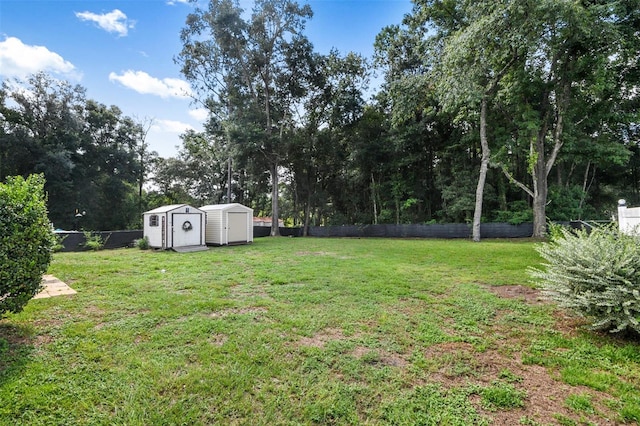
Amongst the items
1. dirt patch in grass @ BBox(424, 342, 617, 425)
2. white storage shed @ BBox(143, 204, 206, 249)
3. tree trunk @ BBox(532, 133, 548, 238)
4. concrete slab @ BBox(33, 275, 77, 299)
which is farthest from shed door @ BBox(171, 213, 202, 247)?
tree trunk @ BBox(532, 133, 548, 238)

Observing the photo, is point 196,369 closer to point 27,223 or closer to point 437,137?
point 27,223

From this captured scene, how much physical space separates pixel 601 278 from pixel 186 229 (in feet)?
34.9

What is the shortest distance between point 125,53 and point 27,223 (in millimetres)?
8227

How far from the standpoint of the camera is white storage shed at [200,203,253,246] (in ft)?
36.7

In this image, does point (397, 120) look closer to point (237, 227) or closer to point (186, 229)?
point (237, 227)

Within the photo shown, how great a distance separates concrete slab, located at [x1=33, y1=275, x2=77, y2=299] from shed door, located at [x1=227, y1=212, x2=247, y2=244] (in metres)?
6.89

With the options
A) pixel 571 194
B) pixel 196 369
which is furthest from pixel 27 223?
pixel 571 194

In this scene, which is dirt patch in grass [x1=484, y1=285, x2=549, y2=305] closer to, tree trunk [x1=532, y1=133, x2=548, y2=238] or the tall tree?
tree trunk [x1=532, y1=133, x2=548, y2=238]

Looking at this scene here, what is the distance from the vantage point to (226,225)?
11.3m

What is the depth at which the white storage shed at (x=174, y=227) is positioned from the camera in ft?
31.9

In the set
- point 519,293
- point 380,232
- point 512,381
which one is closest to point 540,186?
point 380,232

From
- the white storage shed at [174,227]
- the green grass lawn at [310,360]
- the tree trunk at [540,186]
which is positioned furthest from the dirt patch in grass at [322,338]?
the tree trunk at [540,186]

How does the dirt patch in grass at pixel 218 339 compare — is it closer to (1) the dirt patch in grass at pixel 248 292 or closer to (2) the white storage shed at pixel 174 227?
(1) the dirt patch in grass at pixel 248 292

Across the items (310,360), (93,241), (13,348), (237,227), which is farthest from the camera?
(237,227)
